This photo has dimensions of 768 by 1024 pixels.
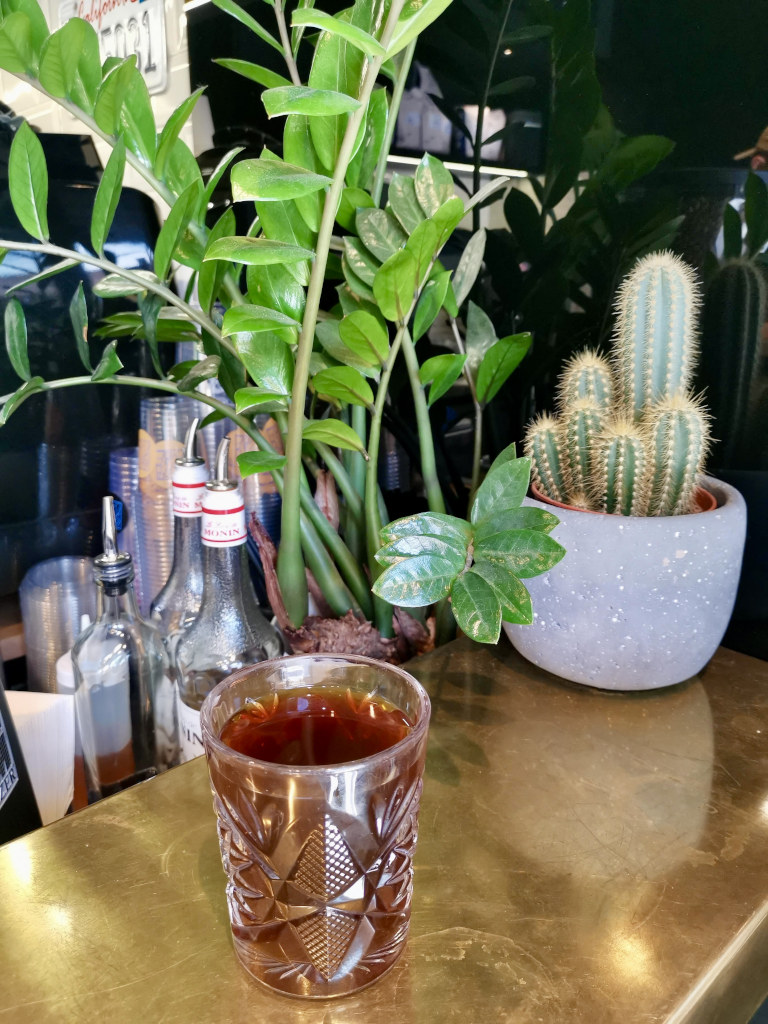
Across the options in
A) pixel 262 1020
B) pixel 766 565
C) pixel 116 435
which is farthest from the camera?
pixel 116 435

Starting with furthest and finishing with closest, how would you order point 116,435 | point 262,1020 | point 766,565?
point 116,435 < point 766,565 < point 262,1020

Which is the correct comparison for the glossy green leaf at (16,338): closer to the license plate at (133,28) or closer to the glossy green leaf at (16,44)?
the glossy green leaf at (16,44)

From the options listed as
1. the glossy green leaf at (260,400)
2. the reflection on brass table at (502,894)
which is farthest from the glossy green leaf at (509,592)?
the glossy green leaf at (260,400)

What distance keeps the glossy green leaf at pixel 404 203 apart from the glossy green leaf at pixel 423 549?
0.88ft

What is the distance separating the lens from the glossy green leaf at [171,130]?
54 cm

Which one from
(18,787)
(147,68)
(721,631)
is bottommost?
(18,787)

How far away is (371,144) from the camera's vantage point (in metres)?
0.63

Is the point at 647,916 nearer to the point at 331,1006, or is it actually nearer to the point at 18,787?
the point at 331,1006

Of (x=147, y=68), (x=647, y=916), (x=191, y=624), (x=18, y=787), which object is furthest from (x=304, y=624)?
(x=147, y=68)

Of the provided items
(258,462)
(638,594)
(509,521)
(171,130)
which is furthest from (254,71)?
(638,594)

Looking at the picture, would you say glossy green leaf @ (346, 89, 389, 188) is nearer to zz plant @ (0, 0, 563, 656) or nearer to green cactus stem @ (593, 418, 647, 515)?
zz plant @ (0, 0, 563, 656)

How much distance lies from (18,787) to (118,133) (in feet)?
1.68

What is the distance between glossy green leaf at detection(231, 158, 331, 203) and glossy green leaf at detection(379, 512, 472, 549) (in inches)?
8.8

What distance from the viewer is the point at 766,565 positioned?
2.29 feet
